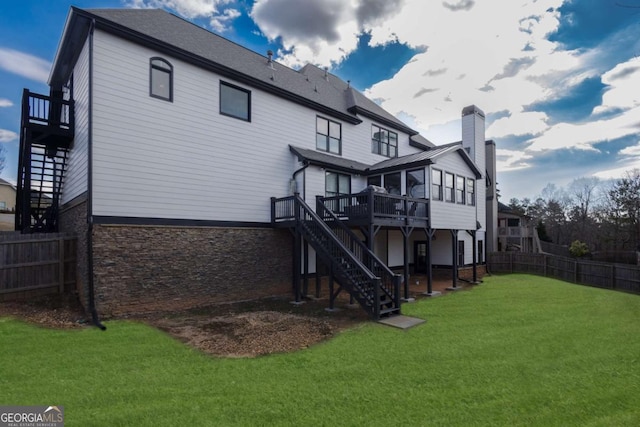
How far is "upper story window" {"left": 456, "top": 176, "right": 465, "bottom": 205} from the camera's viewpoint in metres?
15.4

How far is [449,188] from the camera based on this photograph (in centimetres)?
1485

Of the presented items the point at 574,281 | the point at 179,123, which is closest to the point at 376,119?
the point at 179,123

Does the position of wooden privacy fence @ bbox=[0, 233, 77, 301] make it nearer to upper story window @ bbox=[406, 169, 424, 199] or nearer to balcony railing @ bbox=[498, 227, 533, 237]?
upper story window @ bbox=[406, 169, 424, 199]

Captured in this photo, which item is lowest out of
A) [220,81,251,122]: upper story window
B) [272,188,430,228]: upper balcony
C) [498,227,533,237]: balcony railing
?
[498,227,533,237]: balcony railing

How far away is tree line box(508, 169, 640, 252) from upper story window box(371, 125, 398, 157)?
68.4ft

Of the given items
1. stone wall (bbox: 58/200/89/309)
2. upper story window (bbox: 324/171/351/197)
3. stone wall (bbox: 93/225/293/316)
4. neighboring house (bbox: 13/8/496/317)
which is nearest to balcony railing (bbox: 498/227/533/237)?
neighboring house (bbox: 13/8/496/317)

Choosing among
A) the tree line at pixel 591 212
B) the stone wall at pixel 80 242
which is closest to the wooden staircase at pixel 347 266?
the stone wall at pixel 80 242

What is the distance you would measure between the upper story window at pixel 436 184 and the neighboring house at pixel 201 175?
0.08 m

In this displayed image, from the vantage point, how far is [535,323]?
840cm

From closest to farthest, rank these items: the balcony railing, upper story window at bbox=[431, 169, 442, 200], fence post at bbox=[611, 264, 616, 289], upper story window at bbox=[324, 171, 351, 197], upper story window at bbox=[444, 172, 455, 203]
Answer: upper story window at bbox=[431, 169, 442, 200]
upper story window at bbox=[324, 171, 351, 197]
upper story window at bbox=[444, 172, 455, 203]
fence post at bbox=[611, 264, 616, 289]
the balcony railing

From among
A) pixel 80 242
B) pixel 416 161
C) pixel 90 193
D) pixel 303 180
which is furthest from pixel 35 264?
pixel 416 161

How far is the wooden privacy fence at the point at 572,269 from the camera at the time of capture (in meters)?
14.2

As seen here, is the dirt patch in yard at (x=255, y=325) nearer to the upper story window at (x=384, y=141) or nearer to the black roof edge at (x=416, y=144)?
the upper story window at (x=384, y=141)

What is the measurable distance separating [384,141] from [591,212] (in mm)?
42286
